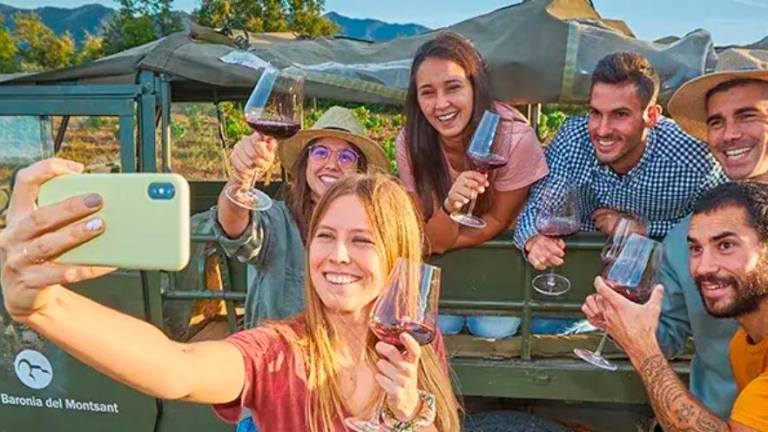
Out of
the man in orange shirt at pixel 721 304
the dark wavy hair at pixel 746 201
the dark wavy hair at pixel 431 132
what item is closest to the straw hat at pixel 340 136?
the dark wavy hair at pixel 431 132

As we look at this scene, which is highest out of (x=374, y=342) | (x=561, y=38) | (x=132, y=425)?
(x=561, y=38)

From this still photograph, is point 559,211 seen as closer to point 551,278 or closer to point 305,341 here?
point 551,278

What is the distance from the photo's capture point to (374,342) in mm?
2098

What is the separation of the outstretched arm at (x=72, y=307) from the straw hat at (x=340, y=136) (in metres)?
1.56

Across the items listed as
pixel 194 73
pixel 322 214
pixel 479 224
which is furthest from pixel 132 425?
pixel 322 214

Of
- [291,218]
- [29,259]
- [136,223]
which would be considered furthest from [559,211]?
[29,259]

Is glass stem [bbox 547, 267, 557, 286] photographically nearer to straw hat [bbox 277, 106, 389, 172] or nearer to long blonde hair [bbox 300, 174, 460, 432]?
straw hat [bbox 277, 106, 389, 172]

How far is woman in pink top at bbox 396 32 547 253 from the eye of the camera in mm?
3238

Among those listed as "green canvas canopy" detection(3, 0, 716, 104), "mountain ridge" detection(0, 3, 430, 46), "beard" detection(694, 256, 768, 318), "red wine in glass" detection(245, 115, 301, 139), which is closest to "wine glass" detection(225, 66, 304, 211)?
"red wine in glass" detection(245, 115, 301, 139)

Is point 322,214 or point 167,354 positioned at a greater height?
point 322,214

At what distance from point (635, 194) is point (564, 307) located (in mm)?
541

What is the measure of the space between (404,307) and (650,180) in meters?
1.70

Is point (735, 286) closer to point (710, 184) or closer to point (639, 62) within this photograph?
point (710, 184)

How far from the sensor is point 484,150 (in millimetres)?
3062
